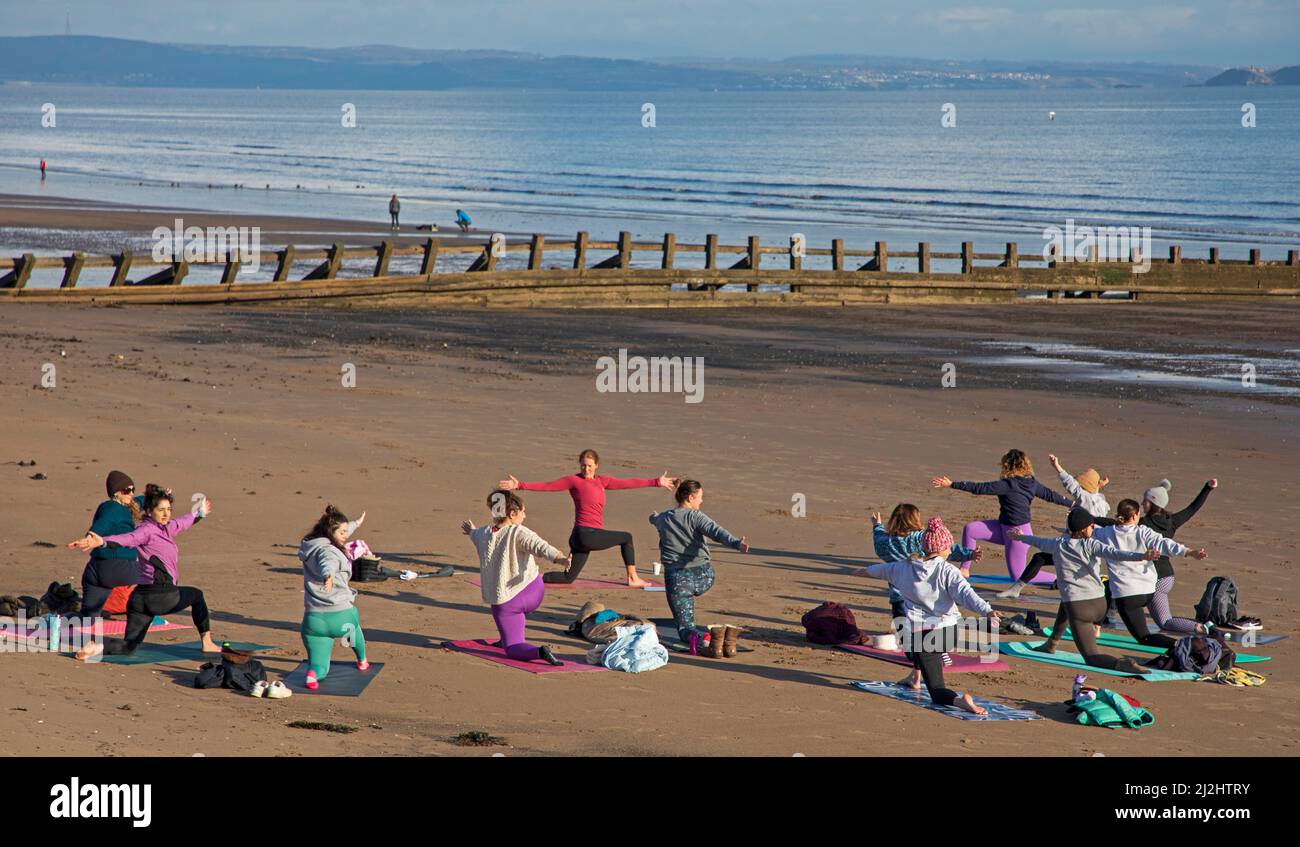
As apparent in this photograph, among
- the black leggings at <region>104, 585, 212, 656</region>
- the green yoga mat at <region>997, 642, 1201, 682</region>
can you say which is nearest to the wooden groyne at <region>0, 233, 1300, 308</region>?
the black leggings at <region>104, 585, 212, 656</region>

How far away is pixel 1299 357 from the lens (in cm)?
2861

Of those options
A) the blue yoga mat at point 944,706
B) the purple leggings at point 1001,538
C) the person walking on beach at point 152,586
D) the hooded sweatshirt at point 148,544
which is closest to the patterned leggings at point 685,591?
the blue yoga mat at point 944,706

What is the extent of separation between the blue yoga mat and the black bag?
8.24 ft

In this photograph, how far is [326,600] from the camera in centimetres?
967

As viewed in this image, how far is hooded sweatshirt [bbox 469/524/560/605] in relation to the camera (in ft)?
34.0

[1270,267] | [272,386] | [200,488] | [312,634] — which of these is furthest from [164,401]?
[1270,267]

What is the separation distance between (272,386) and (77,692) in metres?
13.3

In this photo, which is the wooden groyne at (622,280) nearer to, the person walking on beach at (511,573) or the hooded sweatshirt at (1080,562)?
the person walking on beach at (511,573)

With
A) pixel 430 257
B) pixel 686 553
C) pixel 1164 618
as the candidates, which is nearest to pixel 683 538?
pixel 686 553

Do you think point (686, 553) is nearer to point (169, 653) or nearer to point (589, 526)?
point (589, 526)

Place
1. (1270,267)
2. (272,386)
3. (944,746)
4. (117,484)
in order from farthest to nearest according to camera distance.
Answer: (1270,267) < (272,386) < (117,484) < (944,746)

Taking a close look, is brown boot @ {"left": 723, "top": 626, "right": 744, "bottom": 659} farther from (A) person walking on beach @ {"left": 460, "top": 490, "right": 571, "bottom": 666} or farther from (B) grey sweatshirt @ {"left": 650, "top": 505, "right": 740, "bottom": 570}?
(A) person walking on beach @ {"left": 460, "top": 490, "right": 571, "bottom": 666}

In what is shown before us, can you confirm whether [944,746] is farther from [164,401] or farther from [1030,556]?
[164,401]

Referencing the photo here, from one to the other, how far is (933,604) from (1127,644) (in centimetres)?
251
